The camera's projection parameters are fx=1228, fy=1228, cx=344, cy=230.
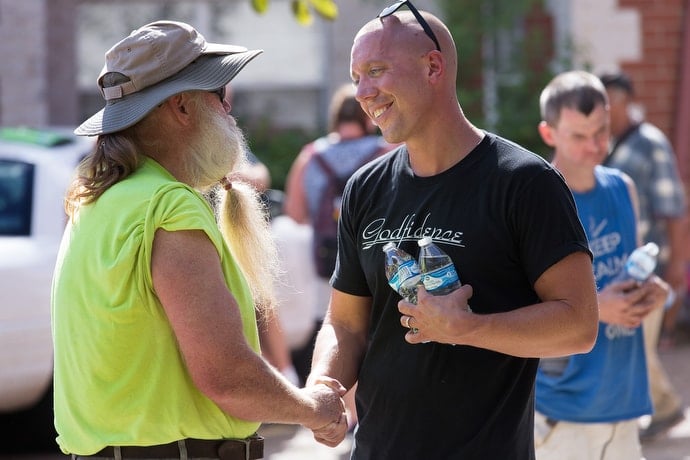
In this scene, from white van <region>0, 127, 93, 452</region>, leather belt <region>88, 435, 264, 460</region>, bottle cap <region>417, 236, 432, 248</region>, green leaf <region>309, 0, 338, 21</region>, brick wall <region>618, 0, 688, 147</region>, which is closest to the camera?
leather belt <region>88, 435, 264, 460</region>

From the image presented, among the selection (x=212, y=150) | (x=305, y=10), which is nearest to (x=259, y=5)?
(x=305, y=10)

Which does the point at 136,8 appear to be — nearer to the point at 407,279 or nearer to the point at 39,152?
the point at 39,152

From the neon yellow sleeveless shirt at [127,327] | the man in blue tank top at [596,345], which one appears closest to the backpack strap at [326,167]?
the man in blue tank top at [596,345]

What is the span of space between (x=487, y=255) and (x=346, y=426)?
2.22ft

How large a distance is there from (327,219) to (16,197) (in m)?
1.98

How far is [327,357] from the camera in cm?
358

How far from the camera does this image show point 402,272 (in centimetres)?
322

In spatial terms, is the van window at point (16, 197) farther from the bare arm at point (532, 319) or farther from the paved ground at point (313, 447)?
the bare arm at point (532, 319)

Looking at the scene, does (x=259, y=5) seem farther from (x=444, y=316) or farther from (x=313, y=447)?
(x=444, y=316)

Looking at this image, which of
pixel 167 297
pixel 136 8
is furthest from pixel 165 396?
pixel 136 8

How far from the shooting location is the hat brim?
3148 millimetres

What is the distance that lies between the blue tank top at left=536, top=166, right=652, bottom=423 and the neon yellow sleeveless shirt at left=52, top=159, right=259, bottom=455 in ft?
6.20

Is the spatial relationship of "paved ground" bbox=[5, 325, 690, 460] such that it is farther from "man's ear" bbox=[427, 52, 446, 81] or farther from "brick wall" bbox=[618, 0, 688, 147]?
"man's ear" bbox=[427, 52, 446, 81]

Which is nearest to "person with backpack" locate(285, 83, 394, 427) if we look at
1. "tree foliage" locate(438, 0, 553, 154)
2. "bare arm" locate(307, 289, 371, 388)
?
"tree foliage" locate(438, 0, 553, 154)
